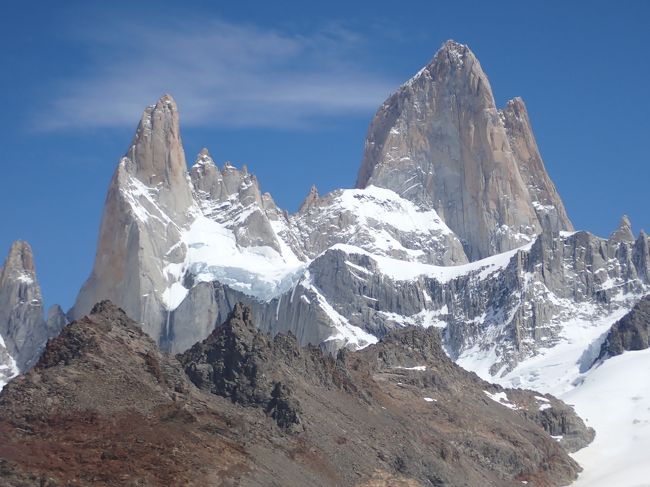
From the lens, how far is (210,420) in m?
157

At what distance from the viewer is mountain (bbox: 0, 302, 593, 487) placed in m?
142

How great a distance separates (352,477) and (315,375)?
23448mm

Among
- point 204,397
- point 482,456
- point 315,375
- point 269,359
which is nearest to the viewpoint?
point 204,397

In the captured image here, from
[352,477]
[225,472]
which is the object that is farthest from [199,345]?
[225,472]

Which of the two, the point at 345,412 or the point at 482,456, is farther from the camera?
the point at 482,456

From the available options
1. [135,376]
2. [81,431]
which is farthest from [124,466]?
[135,376]

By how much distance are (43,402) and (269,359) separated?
1317 inches

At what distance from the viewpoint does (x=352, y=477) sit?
542ft

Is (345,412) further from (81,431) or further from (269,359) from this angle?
(81,431)

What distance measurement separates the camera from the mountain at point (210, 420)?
465 feet

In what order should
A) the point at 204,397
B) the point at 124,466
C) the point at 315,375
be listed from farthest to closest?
the point at 315,375 < the point at 204,397 < the point at 124,466

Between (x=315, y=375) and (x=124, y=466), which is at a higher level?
(x=315, y=375)

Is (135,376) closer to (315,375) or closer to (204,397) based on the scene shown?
(204,397)

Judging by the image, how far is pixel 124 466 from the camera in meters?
140
